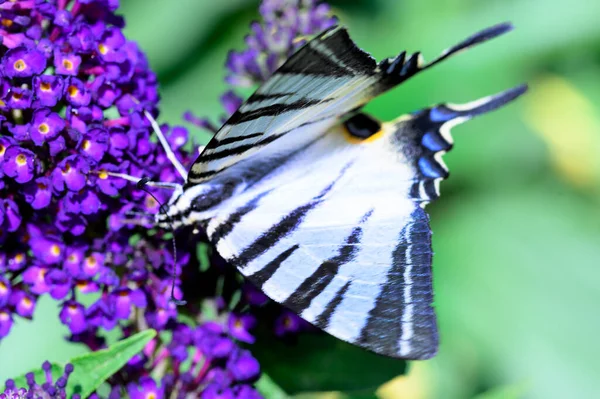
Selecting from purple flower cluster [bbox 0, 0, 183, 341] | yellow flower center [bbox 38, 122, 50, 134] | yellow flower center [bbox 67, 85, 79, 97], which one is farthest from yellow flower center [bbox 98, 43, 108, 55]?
yellow flower center [bbox 38, 122, 50, 134]

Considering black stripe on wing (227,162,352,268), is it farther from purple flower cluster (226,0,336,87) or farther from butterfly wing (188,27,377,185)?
purple flower cluster (226,0,336,87)

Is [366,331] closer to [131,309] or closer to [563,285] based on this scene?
[131,309]

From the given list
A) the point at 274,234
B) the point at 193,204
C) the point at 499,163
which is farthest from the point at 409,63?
the point at 499,163

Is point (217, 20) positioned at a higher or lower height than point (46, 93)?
lower

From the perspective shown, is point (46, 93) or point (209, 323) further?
point (209, 323)

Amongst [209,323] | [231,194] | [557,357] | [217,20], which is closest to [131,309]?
[209,323]

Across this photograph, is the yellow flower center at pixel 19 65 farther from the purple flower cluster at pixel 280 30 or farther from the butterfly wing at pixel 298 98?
the purple flower cluster at pixel 280 30

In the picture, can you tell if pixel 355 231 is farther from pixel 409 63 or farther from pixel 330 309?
pixel 409 63
